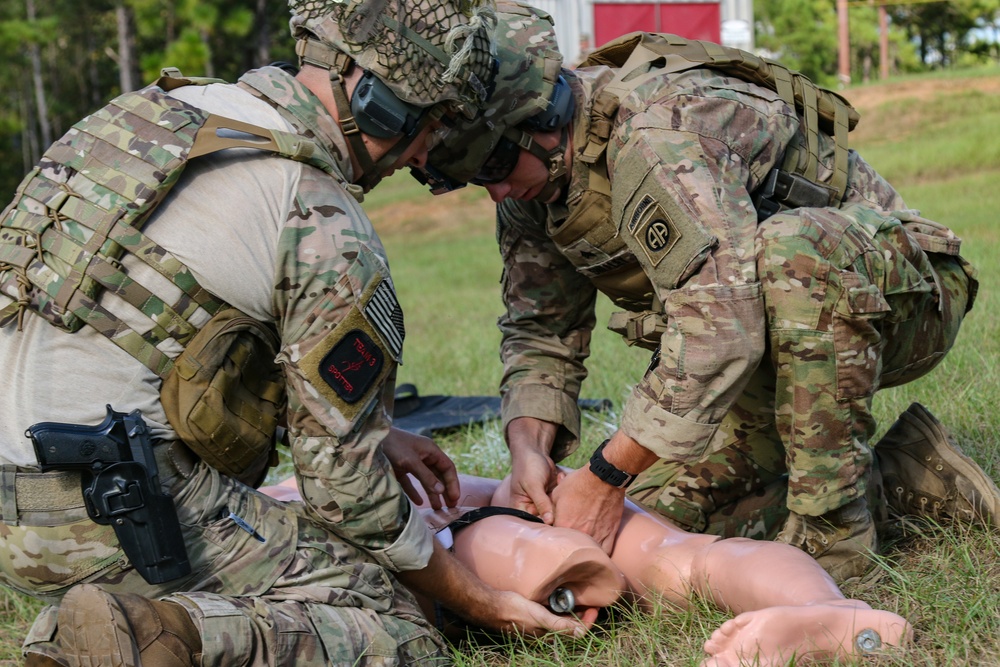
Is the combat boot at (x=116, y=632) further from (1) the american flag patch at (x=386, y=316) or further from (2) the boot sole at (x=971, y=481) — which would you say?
(2) the boot sole at (x=971, y=481)

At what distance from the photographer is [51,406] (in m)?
2.27

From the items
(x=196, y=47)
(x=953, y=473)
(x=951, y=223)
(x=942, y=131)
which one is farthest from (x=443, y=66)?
(x=196, y=47)

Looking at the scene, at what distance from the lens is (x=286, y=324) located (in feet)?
7.66

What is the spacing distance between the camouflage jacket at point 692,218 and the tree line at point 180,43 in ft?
64.6

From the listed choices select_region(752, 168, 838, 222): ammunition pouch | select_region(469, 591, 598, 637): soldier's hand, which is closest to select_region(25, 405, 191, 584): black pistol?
select_region(469, 591, 598, 637): soldier's hand

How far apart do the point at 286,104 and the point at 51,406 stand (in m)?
0.85

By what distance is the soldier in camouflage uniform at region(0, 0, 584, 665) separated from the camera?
2258 mm

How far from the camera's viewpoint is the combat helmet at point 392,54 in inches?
97.2

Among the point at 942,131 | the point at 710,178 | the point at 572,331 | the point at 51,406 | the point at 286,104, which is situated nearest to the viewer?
the point at 51,406

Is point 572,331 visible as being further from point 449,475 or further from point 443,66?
point 443,66

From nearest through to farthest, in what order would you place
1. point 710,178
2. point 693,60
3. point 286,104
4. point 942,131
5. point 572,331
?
point 286,104 < point 710,178 < point 693,60 < point 572,331 < point 942,131

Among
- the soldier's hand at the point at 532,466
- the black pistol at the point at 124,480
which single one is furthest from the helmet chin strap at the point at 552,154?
the black pistol at the point at 124,480

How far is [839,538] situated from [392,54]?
1699 mm

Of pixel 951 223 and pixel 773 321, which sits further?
pixel 951 223
